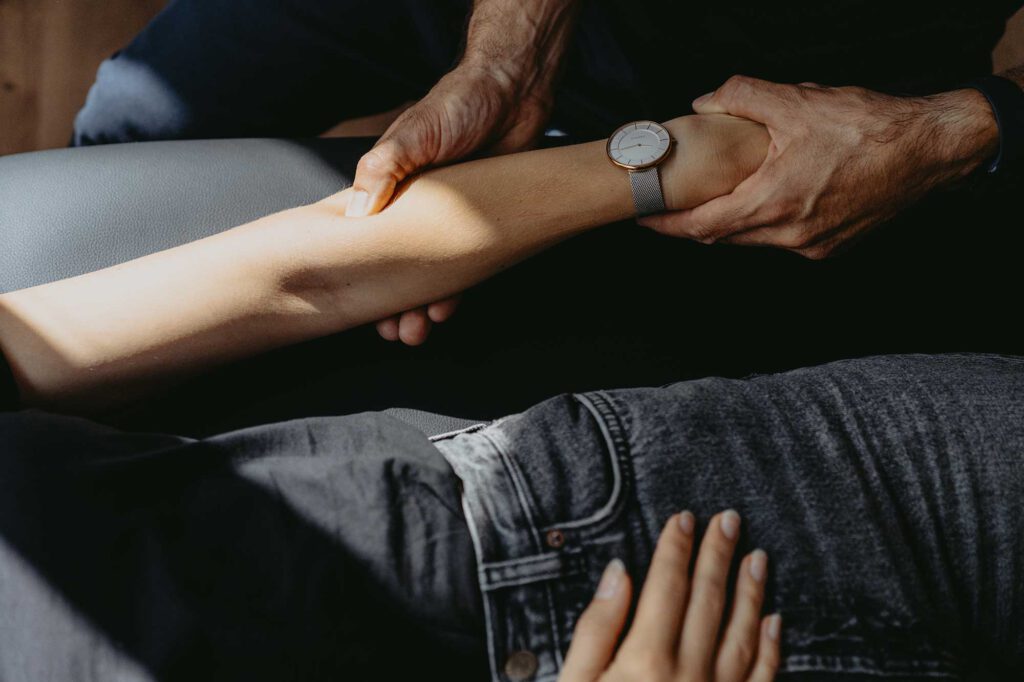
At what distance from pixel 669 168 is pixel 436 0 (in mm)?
439

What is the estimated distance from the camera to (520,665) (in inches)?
23.1

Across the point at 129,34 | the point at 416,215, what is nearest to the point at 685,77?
the point at 416,215

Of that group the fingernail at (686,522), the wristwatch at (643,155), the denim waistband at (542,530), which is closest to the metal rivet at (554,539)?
the denim waistband at (542,530)

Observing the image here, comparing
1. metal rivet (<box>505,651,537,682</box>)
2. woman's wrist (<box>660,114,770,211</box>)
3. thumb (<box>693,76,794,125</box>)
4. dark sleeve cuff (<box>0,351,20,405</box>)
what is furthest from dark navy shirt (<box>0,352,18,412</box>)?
thumb (<box>693,76,794,125</box>)

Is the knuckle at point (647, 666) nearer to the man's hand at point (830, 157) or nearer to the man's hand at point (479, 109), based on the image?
the man's hand at point (479, 109)

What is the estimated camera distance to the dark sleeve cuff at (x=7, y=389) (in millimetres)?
688

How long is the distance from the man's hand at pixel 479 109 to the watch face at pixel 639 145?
7.4 inches

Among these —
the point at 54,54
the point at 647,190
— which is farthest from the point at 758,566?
the point at 54,54

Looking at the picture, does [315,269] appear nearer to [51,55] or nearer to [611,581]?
[611,581]

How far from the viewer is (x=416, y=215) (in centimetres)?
83

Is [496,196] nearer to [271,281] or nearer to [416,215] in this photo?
[416,215]

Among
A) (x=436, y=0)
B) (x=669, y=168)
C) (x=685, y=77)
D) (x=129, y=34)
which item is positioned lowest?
(x=669, y=168)

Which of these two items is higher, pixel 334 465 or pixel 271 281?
pixel 271 281

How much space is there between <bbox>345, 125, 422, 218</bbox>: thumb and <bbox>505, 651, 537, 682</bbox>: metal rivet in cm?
48
